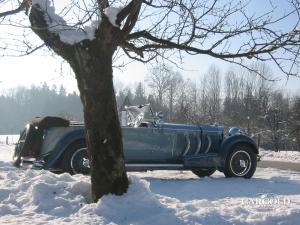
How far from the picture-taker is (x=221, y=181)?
35.9 ft

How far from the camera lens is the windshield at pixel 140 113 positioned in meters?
12.4

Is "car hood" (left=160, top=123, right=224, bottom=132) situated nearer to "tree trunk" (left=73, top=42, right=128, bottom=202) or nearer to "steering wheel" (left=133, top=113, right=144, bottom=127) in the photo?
"steering wheel" (left=133, top=113, right=144, bottom=127)

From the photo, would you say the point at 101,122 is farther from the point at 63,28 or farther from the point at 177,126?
the point at 177,126

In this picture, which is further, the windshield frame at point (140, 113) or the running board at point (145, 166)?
the windshield frame at point (140, 113)

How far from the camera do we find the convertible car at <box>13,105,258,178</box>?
1069 centimetres

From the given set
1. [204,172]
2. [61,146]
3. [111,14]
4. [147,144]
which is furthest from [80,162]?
[111,14]

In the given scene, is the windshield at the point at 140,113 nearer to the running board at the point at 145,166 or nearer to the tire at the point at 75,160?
the running board at the point at 145,166

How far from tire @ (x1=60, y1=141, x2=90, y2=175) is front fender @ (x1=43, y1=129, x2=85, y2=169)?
89mm

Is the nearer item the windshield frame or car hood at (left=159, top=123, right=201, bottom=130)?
car hood at (left=159, top=123, right=201, bottom=130)

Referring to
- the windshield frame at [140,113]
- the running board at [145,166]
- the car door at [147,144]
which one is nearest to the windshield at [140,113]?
the windshield frame at [140,113]

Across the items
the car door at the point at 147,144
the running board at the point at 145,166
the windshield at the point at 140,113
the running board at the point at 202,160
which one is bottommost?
the running board at the point at 145,166

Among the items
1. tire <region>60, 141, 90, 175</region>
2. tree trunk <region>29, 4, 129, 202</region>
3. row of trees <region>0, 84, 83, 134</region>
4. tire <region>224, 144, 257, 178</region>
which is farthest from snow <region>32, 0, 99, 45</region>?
row of trees <region>0, 84, 83, 134</region>

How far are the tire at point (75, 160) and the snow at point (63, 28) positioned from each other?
160 inches

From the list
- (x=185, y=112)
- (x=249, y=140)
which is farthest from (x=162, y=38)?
(x=185, y=112)
